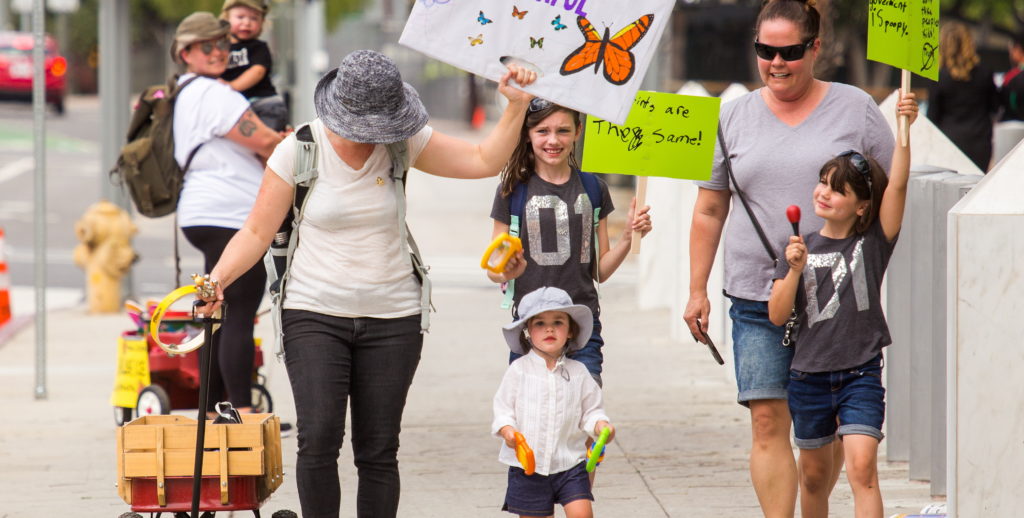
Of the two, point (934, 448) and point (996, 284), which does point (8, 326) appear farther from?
point (996, 284)

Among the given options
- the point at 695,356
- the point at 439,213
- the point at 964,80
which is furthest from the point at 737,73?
the point at 695,356

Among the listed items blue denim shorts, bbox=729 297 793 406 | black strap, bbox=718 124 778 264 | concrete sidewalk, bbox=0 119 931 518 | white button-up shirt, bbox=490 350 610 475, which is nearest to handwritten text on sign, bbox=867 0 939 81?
black strap, bbox=718 124 778 264

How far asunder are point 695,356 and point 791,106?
15.4 ft

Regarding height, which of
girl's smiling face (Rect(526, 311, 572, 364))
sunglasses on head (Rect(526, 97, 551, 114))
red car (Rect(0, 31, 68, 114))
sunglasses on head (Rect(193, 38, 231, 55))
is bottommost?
girl's smiling face (Rect(526, 311, 572, 364))

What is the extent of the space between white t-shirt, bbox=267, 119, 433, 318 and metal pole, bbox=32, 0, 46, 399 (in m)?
3.95

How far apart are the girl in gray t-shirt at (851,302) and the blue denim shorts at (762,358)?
14 centimetres

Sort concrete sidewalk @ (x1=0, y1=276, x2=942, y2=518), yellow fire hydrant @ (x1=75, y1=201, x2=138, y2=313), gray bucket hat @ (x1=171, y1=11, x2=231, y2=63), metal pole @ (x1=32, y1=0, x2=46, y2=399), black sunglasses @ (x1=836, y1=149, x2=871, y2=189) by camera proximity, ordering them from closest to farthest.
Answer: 1. black sunglasses @ (x1=836, y1=149, x2=871, y2=189)
2. concrete sidewalk @ (x1=0, y1=276, x2=942, y2=518)
3. gray bucket hat @ (x1=171, y1=11, x2=231, y2=63)
4. metal pole @ (x1=32, y1=0, x2=46, y2=399)
5. yellow fire hydrant @ (x1=75, y1=201, x2=138, y2=313)

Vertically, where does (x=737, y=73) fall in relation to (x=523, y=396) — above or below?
above

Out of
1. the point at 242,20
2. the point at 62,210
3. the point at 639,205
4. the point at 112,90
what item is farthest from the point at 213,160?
the point at 62,210

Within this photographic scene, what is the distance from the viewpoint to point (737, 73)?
73.5ft

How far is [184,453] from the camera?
479 centimetres

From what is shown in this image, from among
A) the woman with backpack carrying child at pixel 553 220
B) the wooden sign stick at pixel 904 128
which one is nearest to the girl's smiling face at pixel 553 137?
the woman with backpack carrying child at pixel 553 220

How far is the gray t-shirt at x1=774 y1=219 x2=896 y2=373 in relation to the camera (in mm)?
4547

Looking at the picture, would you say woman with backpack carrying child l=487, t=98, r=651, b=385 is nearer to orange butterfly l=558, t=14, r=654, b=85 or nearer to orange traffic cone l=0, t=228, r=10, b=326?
orange butterfly l=558, t=14, r=654, b=85
